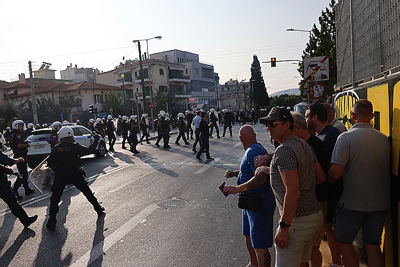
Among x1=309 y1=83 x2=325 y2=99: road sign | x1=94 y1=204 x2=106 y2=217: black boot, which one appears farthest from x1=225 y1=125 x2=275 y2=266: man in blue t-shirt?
x1=309 y1=83 x2=325 y2=99: road sign

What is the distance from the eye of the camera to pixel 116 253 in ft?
14.9

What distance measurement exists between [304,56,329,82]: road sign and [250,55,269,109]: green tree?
62.5m

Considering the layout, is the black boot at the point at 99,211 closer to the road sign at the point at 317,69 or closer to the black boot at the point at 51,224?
the black boot at the point at 51,224

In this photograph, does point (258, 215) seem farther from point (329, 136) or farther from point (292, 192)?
point (329, 136)

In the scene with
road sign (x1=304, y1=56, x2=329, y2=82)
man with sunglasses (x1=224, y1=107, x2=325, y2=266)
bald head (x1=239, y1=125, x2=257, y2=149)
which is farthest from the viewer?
road sign (x1=304, y1=56, x2=329, y2=82)

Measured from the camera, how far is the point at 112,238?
16.6 ft

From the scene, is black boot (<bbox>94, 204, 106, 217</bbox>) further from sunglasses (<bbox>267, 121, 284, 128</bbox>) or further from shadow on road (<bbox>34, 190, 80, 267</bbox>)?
sunglasses (<bbox>267, 121, 284, 128</bbox>)

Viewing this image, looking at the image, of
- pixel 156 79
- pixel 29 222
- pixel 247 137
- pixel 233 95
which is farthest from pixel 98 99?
pixel 233 95

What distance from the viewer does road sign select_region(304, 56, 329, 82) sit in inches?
414

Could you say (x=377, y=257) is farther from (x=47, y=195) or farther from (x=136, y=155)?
(x=136, y=155)

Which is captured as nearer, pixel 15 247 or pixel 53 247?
pixel 53 247

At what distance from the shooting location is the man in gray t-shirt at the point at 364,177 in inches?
116

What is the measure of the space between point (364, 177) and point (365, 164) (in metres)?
0.12

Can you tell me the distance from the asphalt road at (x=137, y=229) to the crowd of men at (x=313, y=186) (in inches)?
46.7
